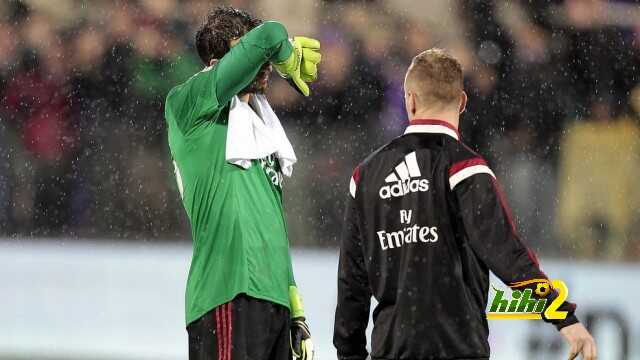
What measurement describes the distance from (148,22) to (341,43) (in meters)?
1.13

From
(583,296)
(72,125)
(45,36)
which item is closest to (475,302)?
(583,296)

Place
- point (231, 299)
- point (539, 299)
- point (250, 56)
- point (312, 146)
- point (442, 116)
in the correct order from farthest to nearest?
1. point (312, 146)
2. point (231, 299)
3. point (250, 56)
4. point (442, 116)
5. point (539, 299)

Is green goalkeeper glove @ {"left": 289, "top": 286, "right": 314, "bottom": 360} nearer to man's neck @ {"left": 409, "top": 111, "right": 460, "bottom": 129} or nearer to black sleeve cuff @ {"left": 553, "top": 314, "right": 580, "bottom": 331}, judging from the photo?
man's neck @ {"left": 409, "top": 111, "right": 460, "bottom": 129}

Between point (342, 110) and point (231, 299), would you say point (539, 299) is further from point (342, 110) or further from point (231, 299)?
point (342, 110)

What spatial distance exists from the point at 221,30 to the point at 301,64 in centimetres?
26

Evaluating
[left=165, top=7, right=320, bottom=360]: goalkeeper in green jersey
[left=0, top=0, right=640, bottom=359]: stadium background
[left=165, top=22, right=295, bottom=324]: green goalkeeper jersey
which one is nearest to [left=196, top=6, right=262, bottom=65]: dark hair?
[left=165, top=7, right=320, bottom=360]: goalkeeper in green jersey

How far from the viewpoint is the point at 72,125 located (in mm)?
7172

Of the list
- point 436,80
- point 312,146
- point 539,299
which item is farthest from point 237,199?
point 312,146

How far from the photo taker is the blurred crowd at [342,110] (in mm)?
6512

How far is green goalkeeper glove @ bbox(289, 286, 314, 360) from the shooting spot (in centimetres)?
368

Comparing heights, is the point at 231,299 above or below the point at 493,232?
below

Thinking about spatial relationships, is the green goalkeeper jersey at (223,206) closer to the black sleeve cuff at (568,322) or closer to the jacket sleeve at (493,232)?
the jacket sleeve at (493,232)

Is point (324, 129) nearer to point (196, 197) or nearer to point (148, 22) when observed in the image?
point (148, 22)

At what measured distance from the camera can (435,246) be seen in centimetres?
318
